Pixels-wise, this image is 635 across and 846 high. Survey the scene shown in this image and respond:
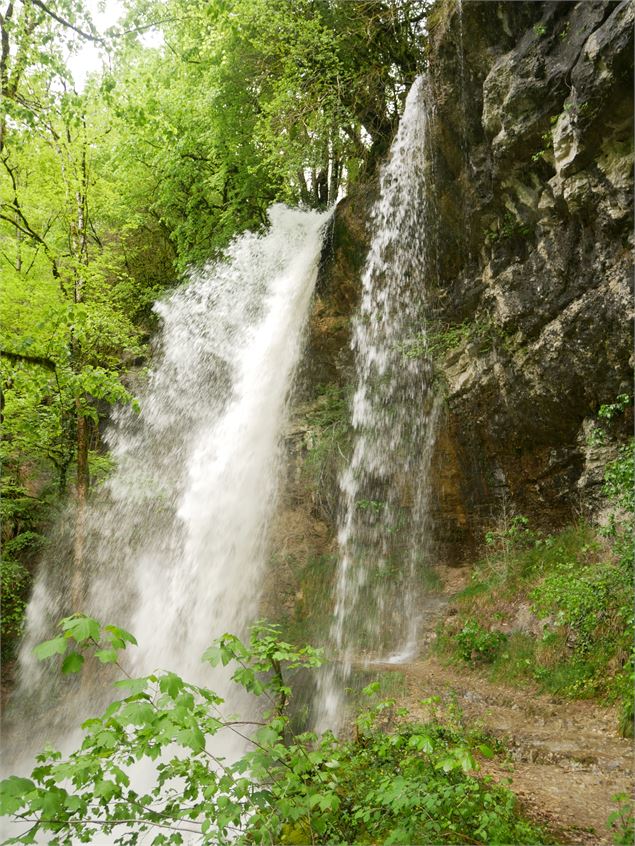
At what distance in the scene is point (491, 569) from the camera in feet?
27.2

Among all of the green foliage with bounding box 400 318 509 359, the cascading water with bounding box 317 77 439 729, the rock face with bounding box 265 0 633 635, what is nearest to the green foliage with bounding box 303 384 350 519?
the rock face with bounding box 265 0 633 635

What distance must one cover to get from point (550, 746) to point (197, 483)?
24.6 feet

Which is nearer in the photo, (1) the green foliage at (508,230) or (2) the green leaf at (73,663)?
(2) the green leaf at (73,663)

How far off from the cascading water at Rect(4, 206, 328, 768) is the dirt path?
384 cm

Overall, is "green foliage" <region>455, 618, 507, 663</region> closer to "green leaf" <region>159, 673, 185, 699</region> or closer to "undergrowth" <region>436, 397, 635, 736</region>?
"undergrowth" <region>436, 397, 635, 736</region>

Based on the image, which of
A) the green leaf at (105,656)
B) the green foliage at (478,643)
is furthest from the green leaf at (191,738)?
the green foliage at (478,643)

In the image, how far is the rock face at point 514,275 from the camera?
262 inches

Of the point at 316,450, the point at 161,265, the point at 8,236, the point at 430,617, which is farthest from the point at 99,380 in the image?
the point at 161,265

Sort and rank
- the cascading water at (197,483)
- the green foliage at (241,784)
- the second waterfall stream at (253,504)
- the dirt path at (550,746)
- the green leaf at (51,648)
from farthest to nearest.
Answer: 1. the cascading water at (197,483)
2. the second waterfall stream at (253,504)
3. the dirt path at (550,746)
4. the green foliage at (241,784)
5. the green leaf at (51,648)

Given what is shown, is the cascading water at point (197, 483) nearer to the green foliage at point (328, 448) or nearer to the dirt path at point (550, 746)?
the green foliage at point (328, 448)

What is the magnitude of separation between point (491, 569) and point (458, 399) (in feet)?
8.84

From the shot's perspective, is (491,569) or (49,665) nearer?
(491,569)

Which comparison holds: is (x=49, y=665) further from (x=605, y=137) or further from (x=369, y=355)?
(x=605, y=137)

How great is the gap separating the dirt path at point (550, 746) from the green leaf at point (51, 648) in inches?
117
